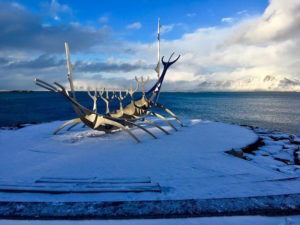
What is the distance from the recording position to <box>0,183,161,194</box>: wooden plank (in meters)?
3.24

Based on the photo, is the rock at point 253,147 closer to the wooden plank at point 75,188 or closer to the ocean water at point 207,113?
the wooden plank at point 75,188

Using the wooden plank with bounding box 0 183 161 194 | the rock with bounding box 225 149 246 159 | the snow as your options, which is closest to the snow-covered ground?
the wooden plank with bounding box 0 183 161 194

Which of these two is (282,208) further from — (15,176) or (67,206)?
(15,176)

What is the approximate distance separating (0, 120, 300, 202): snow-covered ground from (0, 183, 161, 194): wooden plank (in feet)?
0.29

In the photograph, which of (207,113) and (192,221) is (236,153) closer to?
(192,221)

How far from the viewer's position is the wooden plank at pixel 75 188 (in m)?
3.24

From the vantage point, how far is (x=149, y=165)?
15.6ft

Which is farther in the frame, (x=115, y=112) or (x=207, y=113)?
(x=207, y=113)

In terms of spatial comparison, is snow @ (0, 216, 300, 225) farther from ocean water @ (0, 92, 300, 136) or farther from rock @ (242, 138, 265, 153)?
ocean water @ (0, 92, 300, 136)

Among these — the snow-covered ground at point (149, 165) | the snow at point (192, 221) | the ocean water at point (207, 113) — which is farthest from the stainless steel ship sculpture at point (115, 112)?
the ocean water at point (207, 113)

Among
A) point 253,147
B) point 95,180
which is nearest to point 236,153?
point 253,147

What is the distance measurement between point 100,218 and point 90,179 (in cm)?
150

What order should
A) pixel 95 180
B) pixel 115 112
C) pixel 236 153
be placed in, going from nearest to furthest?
1. pixel 95 180
2. pixel 236 153
3. pixel 115 112

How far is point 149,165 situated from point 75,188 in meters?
1.88
